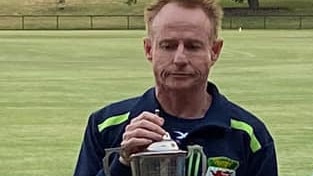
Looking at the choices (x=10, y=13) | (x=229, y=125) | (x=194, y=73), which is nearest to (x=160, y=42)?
(x=194, y=73)

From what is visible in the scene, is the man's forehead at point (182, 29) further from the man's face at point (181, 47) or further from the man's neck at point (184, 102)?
the man's neck at point (184, 102)

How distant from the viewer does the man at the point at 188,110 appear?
380cm

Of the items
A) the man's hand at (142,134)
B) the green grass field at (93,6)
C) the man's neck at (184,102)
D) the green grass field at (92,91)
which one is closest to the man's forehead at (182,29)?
the man's neck at (184,102)

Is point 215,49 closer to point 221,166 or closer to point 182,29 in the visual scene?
point 182,29

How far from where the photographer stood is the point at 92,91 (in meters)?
24.3

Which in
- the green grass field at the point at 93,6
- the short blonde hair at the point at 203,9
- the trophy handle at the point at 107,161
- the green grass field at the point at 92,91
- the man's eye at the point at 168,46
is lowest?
the green grass field at the point at 93,6

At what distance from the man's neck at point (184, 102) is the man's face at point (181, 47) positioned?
5cm

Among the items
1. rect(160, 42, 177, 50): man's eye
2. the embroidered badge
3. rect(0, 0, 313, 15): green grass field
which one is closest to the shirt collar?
the embroidered badge

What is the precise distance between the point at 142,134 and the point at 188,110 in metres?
0.52

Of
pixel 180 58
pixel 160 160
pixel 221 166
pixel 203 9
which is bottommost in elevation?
pixel 221 166

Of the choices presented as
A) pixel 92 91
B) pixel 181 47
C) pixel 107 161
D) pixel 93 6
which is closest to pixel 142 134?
pixel 107 161

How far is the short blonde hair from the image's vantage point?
3844mm

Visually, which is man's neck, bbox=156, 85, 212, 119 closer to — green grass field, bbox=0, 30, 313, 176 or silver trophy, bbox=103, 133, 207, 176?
silver trophy, bbox=103, 133, 207, 176

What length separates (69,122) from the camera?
18.1 metres
